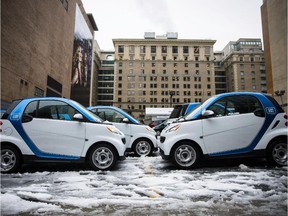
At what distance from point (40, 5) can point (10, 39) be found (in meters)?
8.94

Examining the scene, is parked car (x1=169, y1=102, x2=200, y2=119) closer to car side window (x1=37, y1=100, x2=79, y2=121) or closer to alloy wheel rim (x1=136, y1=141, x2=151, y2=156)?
alloy wheel rim (x1=136, y1=141, x2=151, y2=156)

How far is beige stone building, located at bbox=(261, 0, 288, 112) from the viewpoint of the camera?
43997 mm

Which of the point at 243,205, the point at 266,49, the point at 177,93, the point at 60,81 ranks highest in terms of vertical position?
the point at 266,49

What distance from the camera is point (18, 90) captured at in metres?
22.5

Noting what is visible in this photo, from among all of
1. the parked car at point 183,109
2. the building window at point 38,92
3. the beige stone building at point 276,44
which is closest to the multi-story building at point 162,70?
the beige stone building at point 276,44

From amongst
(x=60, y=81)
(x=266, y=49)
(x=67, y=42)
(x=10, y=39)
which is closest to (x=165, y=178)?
(x=10, y=39)

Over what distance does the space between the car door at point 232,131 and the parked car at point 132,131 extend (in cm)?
264

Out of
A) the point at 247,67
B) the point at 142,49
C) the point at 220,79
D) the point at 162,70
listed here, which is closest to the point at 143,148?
the point at 162,70

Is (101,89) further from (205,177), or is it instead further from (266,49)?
(205,177)

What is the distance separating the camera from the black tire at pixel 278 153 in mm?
4609

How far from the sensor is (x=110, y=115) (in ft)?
22.9

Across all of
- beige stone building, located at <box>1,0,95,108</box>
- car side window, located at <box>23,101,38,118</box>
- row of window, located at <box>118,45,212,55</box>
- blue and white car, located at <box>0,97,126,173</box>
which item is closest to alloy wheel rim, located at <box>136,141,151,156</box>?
blue and white car, located at <box>0,97,126,173</box>

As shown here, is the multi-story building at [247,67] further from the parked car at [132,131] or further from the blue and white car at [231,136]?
the blue and white car at [231,136]

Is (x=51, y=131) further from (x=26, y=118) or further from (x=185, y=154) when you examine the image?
(x=185, y=154)
